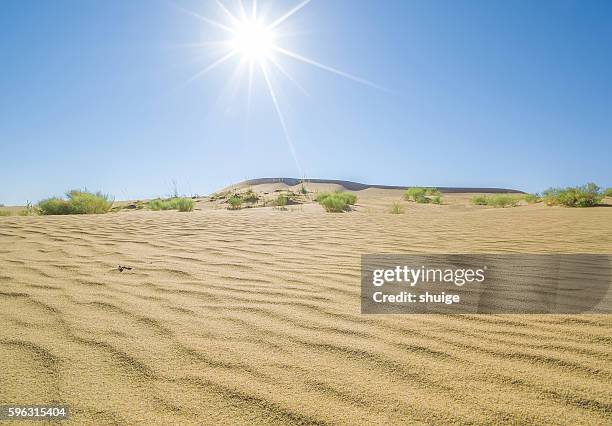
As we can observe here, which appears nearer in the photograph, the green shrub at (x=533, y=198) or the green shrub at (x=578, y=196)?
the green shrub at (x=578, y=196)

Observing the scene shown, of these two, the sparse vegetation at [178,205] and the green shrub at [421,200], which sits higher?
the green shrub at [421,200]

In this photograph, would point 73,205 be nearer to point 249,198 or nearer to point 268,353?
point 249,198

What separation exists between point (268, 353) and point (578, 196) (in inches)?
477

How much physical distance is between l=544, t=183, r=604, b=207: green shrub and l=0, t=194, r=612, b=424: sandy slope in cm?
1054

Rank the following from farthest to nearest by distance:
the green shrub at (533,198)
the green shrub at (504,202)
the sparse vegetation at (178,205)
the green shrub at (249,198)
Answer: the green shrub at (249,198)
the green shrub at (504,202)
the green shrub at (533,198)
the sparse vegetation at (178,205)

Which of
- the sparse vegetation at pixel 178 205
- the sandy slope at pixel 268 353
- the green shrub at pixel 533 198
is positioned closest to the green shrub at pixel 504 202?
the green shrub at pixel 533 198

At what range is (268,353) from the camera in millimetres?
1578

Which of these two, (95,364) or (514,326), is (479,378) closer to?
(514,326)

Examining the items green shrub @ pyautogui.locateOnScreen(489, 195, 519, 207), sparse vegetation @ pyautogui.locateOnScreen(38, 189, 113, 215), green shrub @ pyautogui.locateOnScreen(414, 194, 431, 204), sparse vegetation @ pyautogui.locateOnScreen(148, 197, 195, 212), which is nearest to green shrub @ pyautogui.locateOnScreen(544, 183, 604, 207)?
green shrub @ pyautogui.locateOnScreen(489, 195, 519, 207)

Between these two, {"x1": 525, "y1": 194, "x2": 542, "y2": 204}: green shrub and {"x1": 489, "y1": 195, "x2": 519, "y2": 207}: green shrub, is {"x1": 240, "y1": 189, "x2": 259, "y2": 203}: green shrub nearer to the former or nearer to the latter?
{"x1": 489, "y1": 195, "x2": 519, "y2": 207}: green shrub

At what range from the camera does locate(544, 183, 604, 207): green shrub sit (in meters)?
10.2

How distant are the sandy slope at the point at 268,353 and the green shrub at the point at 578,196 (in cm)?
1054

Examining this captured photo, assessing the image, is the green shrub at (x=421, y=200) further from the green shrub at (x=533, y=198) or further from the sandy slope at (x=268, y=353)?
the sandy slope at (x=268, y=353)

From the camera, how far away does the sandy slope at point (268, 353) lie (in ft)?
3.96
